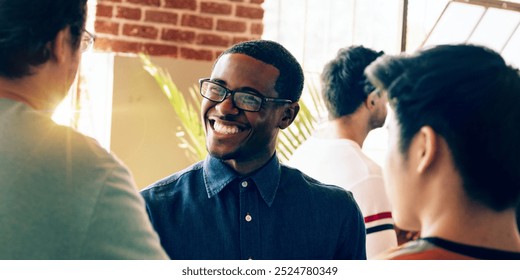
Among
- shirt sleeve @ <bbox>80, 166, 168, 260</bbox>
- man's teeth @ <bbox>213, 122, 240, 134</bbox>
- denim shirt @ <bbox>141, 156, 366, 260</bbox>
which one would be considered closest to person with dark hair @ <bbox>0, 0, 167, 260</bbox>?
shirt sleeve @ <bbox>80, 166, 168, 260</bbox>

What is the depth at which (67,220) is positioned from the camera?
779 mm

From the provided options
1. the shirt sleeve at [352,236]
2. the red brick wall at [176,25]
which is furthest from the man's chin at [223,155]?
the red brick wall at [176,25]

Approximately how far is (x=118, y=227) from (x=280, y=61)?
0.87 m

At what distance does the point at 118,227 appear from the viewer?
78 cm

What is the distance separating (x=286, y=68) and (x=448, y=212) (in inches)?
28.8

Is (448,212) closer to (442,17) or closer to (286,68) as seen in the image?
(286,68)

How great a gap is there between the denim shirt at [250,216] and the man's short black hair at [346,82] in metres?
0.46

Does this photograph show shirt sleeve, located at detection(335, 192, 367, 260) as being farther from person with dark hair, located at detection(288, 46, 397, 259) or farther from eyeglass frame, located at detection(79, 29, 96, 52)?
eyeglass frame, located at detection(79, 29, 96, 52)

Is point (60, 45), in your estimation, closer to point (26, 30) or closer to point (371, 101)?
point (26, 30)

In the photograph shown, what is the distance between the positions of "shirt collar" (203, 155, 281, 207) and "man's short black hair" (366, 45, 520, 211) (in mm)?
A: 521

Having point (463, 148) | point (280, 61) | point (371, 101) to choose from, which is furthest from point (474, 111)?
point (371, 101)

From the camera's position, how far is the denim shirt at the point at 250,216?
1350 millimetres

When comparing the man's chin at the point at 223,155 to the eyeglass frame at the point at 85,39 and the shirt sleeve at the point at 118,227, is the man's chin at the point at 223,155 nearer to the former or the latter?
the eyeglass frame at the point at 85,39
